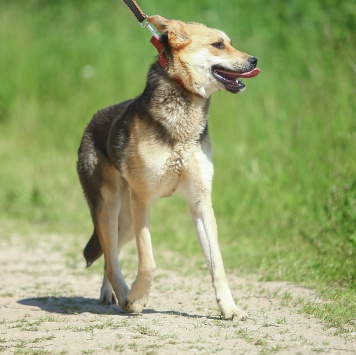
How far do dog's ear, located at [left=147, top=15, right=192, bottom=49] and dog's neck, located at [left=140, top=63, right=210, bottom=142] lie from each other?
211 millimetres

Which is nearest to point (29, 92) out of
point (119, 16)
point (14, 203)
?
point (119, 16)

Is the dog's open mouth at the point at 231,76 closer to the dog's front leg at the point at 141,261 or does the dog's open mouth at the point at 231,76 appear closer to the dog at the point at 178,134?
the dog at the point at 178,134

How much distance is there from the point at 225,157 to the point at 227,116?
92 cm

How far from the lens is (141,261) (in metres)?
5.30

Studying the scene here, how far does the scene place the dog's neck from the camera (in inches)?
209

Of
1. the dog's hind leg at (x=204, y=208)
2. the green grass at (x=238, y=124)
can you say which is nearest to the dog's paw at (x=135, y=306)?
the dog's hind leg at (x=204, y=208)

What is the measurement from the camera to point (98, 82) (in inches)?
Answer: 478

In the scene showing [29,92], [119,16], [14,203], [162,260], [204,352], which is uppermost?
[119,16]

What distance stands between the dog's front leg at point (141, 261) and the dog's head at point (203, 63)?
2.80ft

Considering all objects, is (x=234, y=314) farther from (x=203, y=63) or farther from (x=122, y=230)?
(x=203, y=63)

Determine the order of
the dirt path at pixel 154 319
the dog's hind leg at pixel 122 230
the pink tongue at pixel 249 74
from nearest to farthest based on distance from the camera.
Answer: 1. the dirt path at pixel 154 319
2. the pink tongue at pixel 249 74
3. the dog's hind leg at pixel 122 230

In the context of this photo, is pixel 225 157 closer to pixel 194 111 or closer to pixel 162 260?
pixel 162 260

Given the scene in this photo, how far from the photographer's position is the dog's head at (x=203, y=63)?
5.30 meters

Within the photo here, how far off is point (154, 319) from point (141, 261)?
0.43m
